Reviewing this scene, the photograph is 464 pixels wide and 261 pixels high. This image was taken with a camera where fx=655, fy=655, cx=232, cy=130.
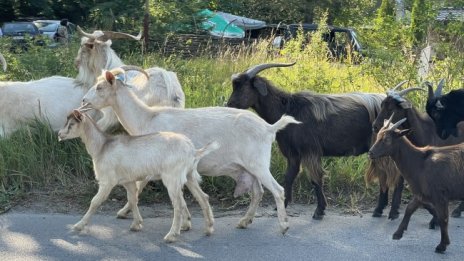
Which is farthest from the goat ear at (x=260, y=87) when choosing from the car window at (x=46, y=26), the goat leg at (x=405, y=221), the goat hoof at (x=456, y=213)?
the car window at (x=46, y=26)

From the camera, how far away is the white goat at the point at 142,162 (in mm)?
5836

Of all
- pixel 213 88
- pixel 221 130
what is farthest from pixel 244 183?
pixel 213 88

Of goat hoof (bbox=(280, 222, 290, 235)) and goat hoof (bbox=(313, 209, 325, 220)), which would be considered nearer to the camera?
goat hoof (bbox=(280, 222, 290, 235))

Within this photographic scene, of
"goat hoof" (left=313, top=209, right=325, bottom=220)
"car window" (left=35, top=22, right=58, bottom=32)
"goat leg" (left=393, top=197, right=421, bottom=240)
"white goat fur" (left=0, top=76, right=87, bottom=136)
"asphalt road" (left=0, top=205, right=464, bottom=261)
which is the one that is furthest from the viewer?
"car window" (left=35, top=22, right=58, bottom=32)

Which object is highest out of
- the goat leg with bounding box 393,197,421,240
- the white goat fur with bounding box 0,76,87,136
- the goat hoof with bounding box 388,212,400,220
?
the white goat fur with bounding box 0,76,87,136

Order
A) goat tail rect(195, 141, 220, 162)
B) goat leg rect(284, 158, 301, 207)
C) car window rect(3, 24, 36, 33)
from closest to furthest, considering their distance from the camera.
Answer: goat tail rect(195, 141, 220, 162) → goat leg rect(284, 158, 301, 207) → car window rect(3, 24, 36, 33)

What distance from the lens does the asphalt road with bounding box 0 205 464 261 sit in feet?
18.4

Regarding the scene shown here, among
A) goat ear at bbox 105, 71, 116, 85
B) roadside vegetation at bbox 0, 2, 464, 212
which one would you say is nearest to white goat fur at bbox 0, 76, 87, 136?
roadside vegetation at bbox 0, 2, 464, 212

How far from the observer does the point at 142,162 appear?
233 inches

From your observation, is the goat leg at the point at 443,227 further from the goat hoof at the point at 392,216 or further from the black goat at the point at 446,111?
the black goat at the point at 446,111

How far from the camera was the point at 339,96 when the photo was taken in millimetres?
7621

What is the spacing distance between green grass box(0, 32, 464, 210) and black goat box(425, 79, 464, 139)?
3.60 feet

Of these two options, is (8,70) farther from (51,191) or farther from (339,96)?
(339,96)

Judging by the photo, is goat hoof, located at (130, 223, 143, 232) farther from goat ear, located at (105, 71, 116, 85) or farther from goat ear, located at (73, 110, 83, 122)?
goat ear, located at (105, 71, 116, 85)
